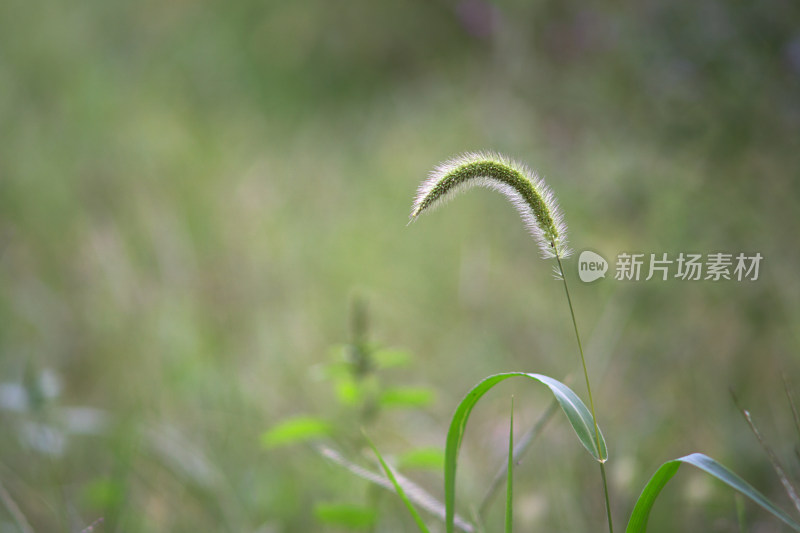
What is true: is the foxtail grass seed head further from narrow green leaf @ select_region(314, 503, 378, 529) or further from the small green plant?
narrow green leaf @ select_region(314, 503, 378, 529)

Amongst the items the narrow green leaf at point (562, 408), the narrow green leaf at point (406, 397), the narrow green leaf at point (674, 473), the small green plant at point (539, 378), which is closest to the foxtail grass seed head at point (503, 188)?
the small green plant at point (539, 378)

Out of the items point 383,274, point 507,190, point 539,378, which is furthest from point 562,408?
point 383,274

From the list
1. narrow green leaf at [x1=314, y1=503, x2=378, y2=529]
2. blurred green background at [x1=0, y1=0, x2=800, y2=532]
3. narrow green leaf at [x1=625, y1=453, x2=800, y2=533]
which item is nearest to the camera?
narrow green leaf at [x1=625, y1=453, x2=800, y2=533]

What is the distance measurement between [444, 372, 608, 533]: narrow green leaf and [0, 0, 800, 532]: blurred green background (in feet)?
1.35

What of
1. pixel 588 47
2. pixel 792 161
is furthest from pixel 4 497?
pixel 588 47

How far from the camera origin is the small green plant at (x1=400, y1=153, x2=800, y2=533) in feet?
2.50

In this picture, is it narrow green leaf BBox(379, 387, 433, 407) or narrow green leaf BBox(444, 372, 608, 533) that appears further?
narrow green leaf BBox(379, 387, 433, 407)

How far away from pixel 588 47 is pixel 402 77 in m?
2.00

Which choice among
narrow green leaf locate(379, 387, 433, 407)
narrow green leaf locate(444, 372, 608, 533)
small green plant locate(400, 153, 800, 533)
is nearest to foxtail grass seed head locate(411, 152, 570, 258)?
small green plant locate(400, 153, 800, 533)

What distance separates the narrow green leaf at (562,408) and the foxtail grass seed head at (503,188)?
0.54 feet

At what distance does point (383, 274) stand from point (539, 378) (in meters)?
2.15

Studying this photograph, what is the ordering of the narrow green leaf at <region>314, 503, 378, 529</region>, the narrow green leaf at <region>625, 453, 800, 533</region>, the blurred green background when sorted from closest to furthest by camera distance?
the narrow green leaf at <region>625, 453, 800, 533</region> → the narrow green leaf at <region>314, 503, 378, 529</region> → the blurred green background

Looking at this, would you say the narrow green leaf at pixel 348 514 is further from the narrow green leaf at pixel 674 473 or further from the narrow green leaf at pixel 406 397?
the narrow green leaf at pixel 674 473

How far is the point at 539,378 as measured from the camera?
799mm
